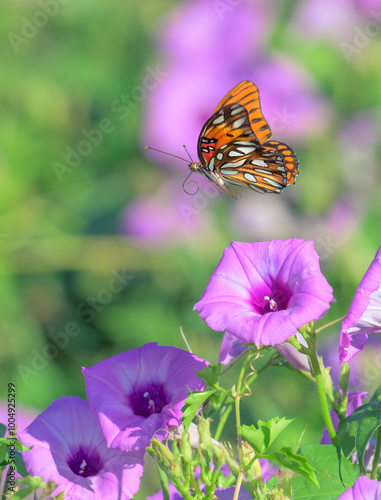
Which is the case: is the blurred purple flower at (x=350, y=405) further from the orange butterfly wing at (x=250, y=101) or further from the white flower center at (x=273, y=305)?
the orange butterfly wing at (x=250, y=101)

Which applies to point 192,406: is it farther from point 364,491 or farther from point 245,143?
point 245,143

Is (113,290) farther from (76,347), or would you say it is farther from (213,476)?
(213,476)

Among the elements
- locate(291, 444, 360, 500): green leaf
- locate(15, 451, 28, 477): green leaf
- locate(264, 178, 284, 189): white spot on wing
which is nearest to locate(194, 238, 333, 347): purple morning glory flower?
locate(291, 444, 360, 500): green leaf

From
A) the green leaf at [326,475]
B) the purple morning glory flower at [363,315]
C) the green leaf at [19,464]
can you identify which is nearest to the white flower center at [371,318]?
the purple morning glory flower at [363,315]

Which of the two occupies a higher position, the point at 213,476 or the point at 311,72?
the point at 311,72

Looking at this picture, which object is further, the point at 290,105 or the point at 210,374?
the point at 290,105

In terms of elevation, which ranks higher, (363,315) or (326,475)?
(363,315)

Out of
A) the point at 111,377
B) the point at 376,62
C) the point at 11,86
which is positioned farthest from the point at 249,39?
the point at 111,377

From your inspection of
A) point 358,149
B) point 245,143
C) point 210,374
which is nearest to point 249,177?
point 245,143
